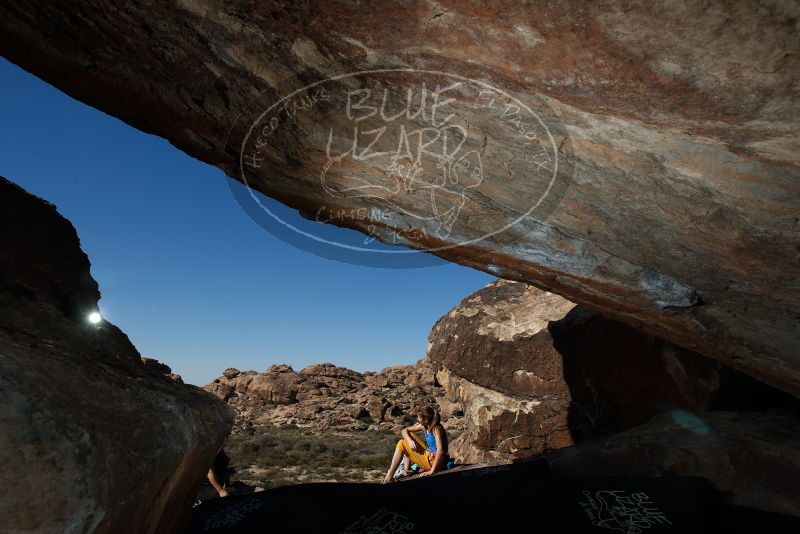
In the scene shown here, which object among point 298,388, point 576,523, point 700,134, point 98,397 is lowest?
point 98,397

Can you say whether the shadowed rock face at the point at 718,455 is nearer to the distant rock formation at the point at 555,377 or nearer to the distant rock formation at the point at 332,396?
the distant rock formation at the point at 555,377

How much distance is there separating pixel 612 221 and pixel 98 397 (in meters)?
4.09

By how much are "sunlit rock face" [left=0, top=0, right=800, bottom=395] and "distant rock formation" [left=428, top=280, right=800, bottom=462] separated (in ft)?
7.65

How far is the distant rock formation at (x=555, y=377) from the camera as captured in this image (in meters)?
7.57

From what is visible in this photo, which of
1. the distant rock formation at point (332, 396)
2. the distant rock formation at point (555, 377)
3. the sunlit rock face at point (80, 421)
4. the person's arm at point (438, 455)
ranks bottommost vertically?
the sunlit rock face at point (80, 421)

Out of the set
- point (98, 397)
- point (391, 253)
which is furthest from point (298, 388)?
point (98, 397)

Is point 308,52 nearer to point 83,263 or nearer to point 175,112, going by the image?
point 175,112

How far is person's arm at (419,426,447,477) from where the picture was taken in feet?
23.5

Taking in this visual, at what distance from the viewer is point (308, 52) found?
3.31 metres

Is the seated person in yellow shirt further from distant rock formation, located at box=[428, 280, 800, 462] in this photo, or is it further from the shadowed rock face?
distant rock formation, located at box=[428, 280, 800, 462]

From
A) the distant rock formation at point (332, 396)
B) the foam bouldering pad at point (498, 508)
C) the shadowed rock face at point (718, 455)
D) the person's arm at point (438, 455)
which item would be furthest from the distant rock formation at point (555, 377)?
the distant rock formation at point (332, 396)

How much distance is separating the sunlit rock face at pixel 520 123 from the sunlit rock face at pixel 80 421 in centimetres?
198

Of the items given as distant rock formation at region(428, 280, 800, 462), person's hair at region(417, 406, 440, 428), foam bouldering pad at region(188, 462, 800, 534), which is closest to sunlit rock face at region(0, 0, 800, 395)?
foam bouldering pad at region(188, 462, 800, 534)

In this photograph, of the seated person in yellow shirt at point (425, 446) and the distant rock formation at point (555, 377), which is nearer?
the seated person in yellow shirt at point (425, 446)
